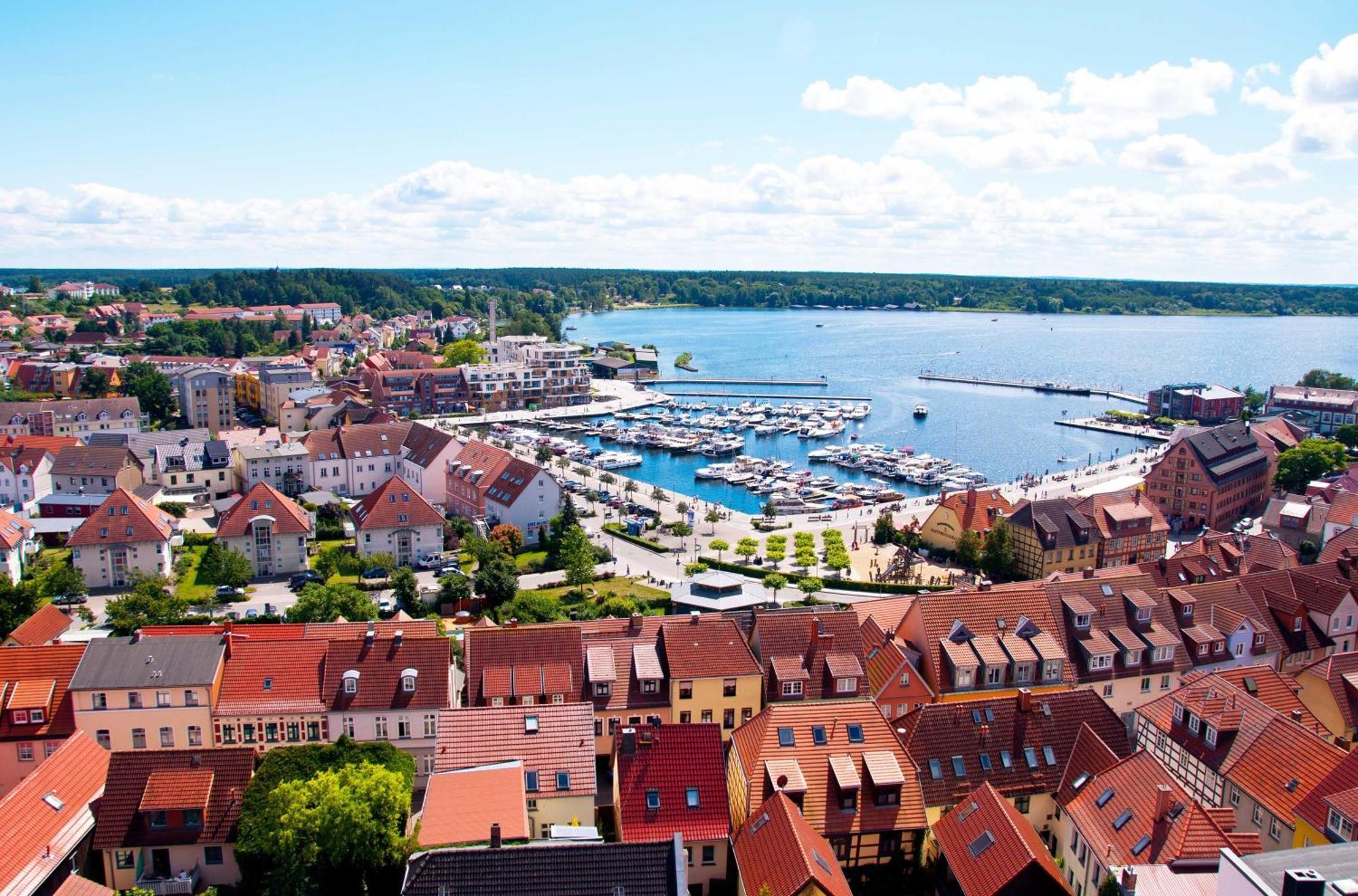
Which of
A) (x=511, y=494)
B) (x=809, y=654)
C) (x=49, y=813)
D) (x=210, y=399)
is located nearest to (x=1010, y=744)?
(x=809, y=654)

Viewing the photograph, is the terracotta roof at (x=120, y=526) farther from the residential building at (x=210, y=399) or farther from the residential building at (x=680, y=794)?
the residential building at (x=210, y=399)

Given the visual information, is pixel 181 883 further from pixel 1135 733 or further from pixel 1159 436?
pixel 1159 436

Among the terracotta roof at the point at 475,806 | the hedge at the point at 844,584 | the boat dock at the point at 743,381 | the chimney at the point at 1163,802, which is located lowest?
the hedge at the point at 844,584

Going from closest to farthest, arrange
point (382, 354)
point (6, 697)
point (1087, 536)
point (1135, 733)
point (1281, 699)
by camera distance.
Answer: point (6, 697) → point (1281, 699) → point (1135, 733) → point (1087, 536) → point (382, 354)

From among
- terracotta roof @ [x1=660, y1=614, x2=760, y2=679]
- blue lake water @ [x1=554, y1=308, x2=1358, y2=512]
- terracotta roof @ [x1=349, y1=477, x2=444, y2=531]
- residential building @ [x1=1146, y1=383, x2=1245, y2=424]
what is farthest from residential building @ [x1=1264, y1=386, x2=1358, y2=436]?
terracotta roof @ [x1=660, y1=614, x2=760, y2=679]

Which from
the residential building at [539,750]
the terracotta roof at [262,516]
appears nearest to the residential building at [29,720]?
the residential building at [539,750]

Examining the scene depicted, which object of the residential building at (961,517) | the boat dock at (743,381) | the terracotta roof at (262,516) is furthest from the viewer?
the boat dock at (743,381)

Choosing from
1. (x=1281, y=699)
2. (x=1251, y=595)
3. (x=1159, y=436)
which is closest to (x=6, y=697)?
(x=1281, y=699)
